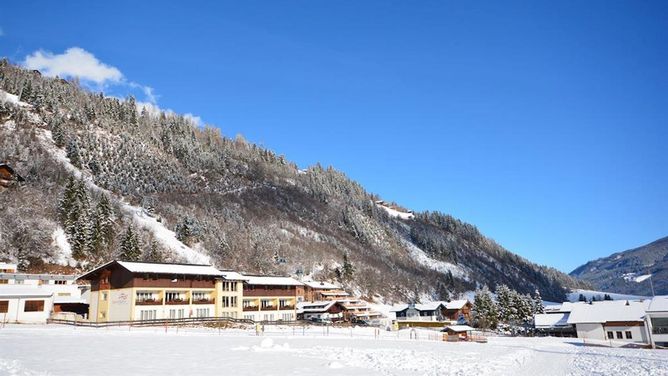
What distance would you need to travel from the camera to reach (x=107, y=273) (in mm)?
64188

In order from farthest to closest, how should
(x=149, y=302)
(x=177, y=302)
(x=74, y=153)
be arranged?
(x=74, y=153), (x=177, y=302), (x=149, y=302)

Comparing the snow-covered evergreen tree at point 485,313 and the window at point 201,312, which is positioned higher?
the window at point 201,312

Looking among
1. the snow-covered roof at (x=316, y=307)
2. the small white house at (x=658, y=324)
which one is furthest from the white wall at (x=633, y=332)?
the snow-covered roof at (x=316, y=307)

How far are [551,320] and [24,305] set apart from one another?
287 ft

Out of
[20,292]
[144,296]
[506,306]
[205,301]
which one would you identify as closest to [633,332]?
[506,306]

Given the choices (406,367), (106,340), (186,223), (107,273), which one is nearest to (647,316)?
(406,367)

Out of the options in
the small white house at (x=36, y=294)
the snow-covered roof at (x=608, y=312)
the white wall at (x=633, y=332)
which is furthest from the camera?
the snow-covered roof at (x=608, y=312)

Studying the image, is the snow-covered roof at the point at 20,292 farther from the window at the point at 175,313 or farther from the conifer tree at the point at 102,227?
the conifer tree at the point at 102,227

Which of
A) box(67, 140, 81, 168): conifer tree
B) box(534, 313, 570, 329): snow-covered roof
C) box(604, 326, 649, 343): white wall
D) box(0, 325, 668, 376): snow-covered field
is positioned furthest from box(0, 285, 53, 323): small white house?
box(67, 140, 81, 168): conifer tree

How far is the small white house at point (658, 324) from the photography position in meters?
65.0

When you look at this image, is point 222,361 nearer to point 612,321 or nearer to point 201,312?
point 201,312

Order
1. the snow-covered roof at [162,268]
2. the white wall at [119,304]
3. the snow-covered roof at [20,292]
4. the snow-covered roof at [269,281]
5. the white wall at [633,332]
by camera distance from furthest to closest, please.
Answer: the snow-covered roof at [269,281], the white wall at [633,332], the snow-covered roof at [162,268], the white wall at [119,304], the snow-covered roof at [20,292]

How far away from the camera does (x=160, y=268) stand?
6506 centimetres

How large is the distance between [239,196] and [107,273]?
436 ft
